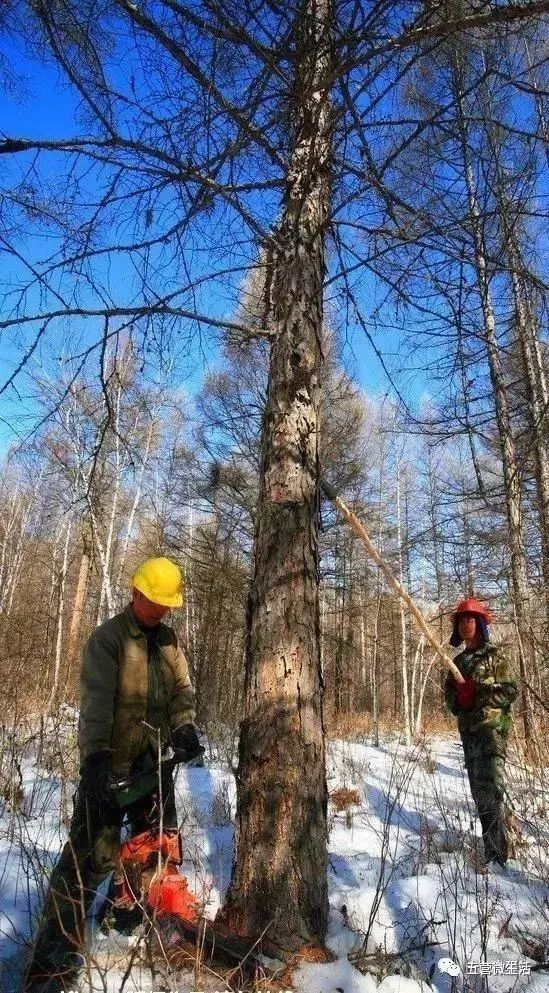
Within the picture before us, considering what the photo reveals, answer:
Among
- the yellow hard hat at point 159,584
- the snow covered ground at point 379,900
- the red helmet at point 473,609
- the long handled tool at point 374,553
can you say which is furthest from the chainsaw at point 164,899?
the red helmet at point 473,609

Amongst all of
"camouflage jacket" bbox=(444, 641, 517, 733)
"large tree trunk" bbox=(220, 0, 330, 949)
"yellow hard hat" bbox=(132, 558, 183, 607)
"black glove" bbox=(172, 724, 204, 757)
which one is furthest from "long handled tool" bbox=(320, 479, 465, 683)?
"black glove" bbox=(172, 724, 204, 757)

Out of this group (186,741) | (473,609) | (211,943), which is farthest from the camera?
(473,609)

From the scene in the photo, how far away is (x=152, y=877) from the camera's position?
6.91ft

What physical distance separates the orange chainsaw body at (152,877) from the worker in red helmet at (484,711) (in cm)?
196

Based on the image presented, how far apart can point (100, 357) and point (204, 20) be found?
168 centimetres

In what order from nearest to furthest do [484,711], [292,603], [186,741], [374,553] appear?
[292,603]
[186,741]
[374,553]
[484,711]

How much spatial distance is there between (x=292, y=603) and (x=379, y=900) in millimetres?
1206

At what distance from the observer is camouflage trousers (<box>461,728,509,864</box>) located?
11.0ft

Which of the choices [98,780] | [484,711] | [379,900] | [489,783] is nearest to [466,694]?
Answer: [484,711]

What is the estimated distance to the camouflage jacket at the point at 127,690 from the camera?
7.71 ft

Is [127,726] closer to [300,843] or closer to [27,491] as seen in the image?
[300,843]

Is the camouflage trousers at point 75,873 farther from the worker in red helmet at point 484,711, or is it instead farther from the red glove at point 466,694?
the red glove at point 466,694

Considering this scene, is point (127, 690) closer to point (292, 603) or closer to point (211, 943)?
point (292, 603)

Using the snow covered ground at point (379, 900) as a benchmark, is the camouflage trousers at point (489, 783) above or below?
above
